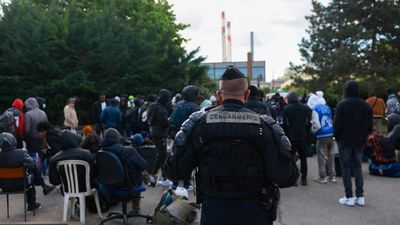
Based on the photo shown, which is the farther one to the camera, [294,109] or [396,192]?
[294,109]

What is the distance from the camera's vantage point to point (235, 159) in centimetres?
316

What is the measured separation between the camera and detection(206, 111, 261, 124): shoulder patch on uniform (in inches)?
125

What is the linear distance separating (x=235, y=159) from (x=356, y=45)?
2572cm

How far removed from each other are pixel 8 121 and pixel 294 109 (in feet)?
18.6

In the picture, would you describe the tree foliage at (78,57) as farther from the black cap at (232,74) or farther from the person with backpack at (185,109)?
the black cap at (232,74)

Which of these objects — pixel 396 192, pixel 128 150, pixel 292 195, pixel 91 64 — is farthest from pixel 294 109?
pixel 91 64

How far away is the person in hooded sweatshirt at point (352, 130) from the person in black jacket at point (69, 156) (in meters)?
3.85

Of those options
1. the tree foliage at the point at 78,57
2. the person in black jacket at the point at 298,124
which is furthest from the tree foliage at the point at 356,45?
the person in black jacket at the point at 298,124

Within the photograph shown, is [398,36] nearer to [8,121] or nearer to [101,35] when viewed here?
[101,35]

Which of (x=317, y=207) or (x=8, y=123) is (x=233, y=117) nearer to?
(x=317, y=207)

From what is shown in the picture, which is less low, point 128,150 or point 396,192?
point 128,150

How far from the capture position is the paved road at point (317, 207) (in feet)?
21.5

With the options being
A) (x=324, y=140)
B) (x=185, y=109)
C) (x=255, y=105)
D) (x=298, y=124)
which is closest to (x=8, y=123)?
(x=185, y=109)

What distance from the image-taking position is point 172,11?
38375 mm
